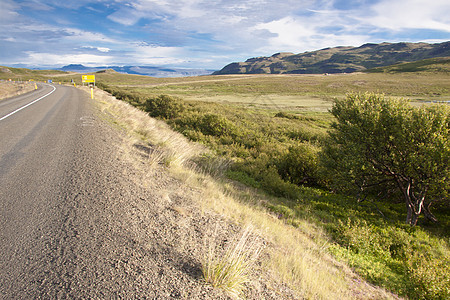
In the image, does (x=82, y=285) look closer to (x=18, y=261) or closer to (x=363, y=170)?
(x=18, y=261)

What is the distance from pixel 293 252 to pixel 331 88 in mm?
78071

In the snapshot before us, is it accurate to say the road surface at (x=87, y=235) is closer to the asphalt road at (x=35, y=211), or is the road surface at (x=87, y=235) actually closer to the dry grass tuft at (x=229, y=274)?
the asphalt road at (x=35, y=211)

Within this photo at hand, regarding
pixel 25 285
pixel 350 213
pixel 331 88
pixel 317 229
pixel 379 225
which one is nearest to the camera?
Result: pixel 25 285

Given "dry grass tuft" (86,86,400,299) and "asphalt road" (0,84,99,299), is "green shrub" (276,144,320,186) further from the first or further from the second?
"asphalt road" (0,84,99,299)

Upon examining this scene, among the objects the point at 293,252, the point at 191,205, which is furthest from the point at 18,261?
the point at 293,252

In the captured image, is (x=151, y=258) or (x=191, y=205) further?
(x=191, y=205)

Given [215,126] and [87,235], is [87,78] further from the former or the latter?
[87,235]

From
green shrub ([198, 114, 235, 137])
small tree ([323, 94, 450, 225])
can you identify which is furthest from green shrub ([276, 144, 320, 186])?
green shrub ([198, 114, 235, 137])

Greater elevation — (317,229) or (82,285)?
(82,285)

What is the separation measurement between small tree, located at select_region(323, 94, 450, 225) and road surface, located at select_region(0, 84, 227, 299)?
263 inches

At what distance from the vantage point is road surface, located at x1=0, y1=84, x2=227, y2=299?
2668 millimetres

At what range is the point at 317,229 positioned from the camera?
274 inches

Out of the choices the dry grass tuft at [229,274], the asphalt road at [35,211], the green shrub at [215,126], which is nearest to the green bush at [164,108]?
the green shrub at [215,126]

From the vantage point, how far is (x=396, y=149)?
8148mm
